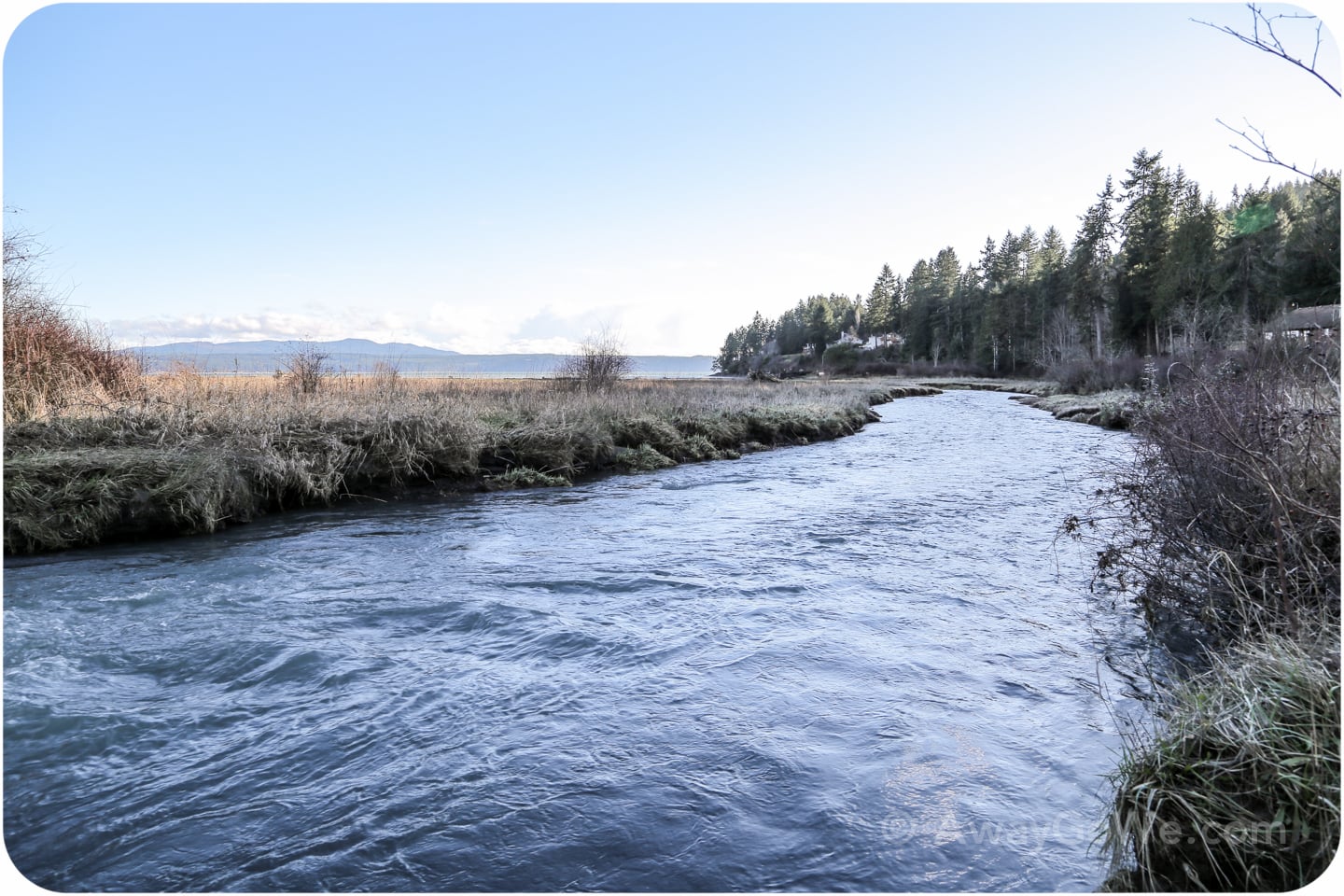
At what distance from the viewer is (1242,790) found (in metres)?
2.87

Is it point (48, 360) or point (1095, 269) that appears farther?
point (1095, 269)

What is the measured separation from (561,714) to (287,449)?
905 cm

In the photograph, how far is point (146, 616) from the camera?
6.48 m

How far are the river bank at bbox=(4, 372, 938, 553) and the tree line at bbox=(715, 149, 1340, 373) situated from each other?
11.6 metres

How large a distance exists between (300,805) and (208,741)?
1.15 m

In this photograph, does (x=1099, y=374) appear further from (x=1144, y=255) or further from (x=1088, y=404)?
(x=1144, y=255)

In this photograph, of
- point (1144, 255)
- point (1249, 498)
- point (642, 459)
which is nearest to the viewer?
point (1249, 498)

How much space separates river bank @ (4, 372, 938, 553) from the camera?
9180 millimetres

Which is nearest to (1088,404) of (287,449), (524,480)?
(524,480)

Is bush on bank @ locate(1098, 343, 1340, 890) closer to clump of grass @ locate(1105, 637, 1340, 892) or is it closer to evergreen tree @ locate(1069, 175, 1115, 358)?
clump of grass @ locate(1105, 637, 1340, 892)

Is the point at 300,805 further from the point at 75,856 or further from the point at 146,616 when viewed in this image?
the point at 146,616

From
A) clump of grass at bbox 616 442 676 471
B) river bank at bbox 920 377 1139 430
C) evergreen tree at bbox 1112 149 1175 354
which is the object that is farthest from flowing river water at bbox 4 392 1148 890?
evergreen tree at bbox 1112 149 1175 354

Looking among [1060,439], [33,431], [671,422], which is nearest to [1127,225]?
[1060,439]

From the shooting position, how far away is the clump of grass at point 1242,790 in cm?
266
